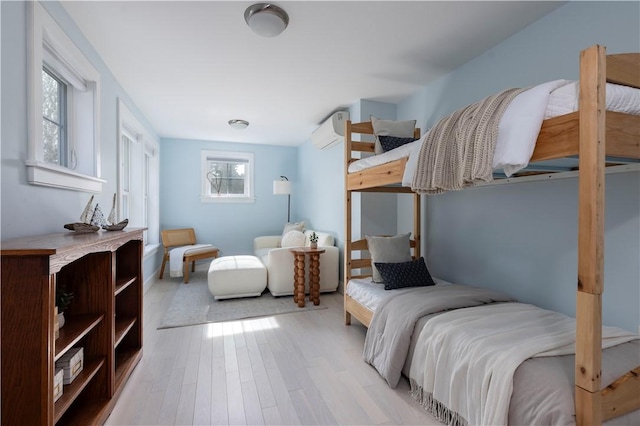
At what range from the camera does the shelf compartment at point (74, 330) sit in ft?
4.07

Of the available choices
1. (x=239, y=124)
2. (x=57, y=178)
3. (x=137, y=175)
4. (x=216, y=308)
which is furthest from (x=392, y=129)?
(x=137, y=175)

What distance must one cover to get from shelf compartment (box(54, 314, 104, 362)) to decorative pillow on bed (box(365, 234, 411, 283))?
2.00 m

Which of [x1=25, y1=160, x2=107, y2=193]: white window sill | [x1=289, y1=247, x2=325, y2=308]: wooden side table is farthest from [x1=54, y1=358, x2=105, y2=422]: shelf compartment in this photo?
[x1=289, y1=247, x2=325, y2=308]: wooden side table

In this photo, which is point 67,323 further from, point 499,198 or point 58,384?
point 499,198

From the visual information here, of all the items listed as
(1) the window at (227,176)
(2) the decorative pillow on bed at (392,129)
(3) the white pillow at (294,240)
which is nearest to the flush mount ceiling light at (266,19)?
(2) the decorative pillow on bed at (392,129)

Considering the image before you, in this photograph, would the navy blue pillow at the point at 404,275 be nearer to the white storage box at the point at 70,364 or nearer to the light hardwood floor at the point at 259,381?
the light hardwood floor at the point at 259,381

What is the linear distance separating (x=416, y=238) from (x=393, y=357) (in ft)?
4.76

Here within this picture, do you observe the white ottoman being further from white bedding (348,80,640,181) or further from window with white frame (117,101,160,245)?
white bedding (348,80,640,181)

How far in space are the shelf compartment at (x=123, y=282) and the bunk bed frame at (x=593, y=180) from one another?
2289mm

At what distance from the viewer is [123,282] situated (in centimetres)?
200

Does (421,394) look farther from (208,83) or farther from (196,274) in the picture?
(196,274)

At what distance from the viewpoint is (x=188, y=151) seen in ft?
17.7

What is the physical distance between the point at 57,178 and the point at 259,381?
1721 mm

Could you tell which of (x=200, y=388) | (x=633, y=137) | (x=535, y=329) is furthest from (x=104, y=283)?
(x=633, y=137)
